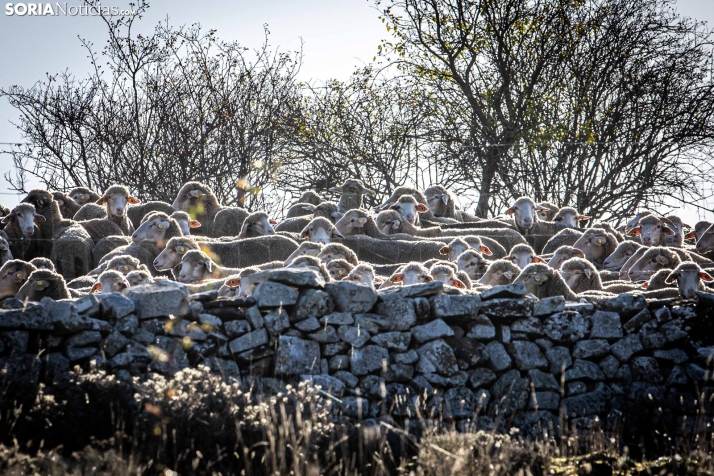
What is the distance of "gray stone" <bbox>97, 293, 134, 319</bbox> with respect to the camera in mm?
6902

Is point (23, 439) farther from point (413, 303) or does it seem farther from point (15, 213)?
point (15, 213)

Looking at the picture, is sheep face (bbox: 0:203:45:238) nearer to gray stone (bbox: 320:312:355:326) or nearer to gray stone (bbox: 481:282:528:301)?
gray stone (bbox: 320:312:355:326)

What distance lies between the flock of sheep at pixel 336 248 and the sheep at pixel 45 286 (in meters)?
0.01

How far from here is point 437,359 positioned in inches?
297

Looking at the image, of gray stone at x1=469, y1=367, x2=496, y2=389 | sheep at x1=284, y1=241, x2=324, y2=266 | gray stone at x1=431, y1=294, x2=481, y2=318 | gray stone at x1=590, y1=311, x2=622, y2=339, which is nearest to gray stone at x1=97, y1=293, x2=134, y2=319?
gray stone at x1=431, y1=294, x2=481, y2=318

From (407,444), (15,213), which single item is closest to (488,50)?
(15,213)

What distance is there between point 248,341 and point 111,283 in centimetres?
319

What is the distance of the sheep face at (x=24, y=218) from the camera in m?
13.2

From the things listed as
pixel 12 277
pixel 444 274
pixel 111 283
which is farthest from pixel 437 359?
pixel 12 277

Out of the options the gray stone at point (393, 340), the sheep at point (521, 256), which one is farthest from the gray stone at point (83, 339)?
the sheep at point (521, 256)

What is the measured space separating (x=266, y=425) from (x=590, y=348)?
3383 millimetres

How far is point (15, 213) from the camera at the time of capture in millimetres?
13266

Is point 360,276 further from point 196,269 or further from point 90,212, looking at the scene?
point 90,212

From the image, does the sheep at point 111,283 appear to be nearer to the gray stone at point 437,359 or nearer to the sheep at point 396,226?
the gray stone at point 437,359
